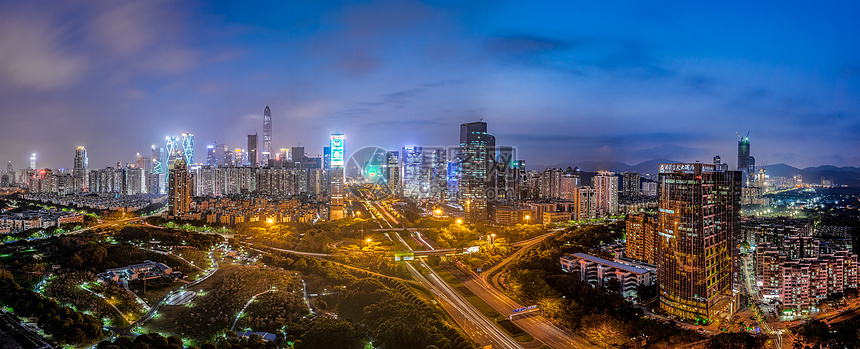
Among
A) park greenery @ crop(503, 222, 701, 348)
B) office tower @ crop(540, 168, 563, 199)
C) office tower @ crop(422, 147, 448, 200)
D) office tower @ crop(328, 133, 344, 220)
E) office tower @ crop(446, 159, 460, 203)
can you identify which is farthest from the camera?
office tower @ crop(422, 147, 448, 200)

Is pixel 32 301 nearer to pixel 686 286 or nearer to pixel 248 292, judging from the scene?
pixel 248 292

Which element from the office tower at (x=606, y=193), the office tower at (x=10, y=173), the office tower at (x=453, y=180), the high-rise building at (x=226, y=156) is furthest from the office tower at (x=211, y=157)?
the office tower at (x=606, y=193)

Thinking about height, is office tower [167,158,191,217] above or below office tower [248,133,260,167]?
below

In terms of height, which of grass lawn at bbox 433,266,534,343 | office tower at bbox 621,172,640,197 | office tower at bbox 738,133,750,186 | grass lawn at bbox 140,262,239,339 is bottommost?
grass lawn at bbox 433,266,534,343

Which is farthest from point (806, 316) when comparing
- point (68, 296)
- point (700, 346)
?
point (68, 296)

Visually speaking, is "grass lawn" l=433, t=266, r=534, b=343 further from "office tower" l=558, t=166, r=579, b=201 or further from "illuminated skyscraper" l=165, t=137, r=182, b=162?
"illuminated skyscraper" l=165, t=137, r=182, b=162

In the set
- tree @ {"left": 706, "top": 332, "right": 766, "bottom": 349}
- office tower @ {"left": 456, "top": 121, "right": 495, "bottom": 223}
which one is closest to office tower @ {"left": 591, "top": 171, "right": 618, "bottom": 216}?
office tower @ {"left": 456, "top": 121, "right": 495, "bottom": 223}

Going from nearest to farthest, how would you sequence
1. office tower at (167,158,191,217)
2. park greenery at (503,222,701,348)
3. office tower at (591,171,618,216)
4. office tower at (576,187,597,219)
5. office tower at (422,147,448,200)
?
1. park greenery at (503,222,701,348)
2. office tower at (167,158,191,217)
3. office tower at (576,187,597,219)
4. office tower at (591,171,618,216)
5. office tower at (422,147,448,200)
